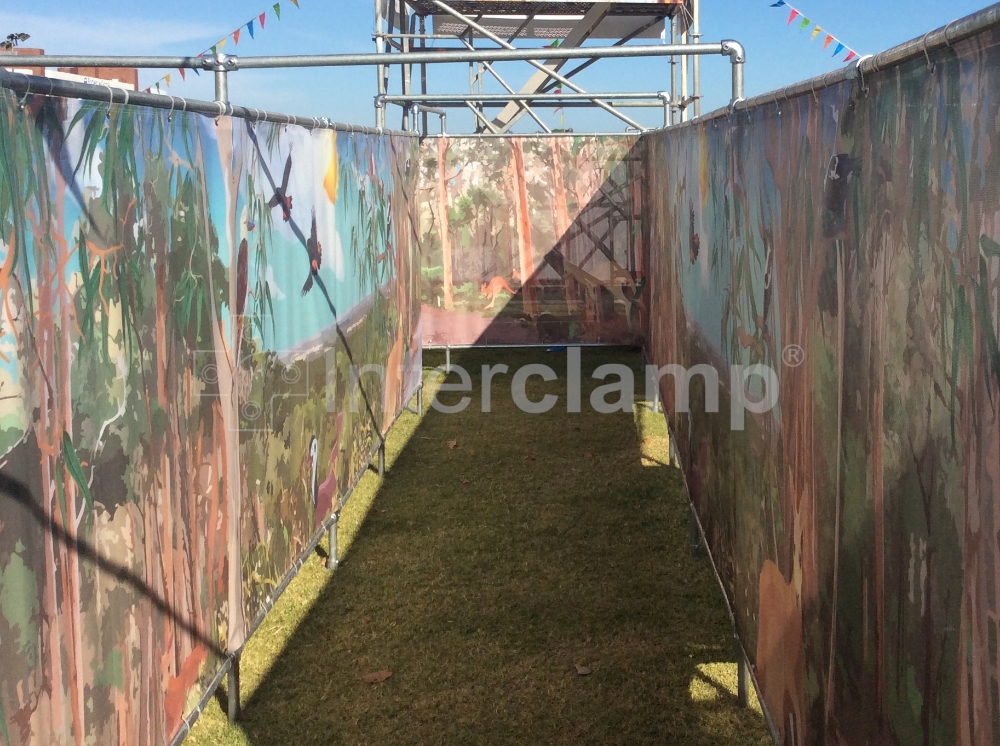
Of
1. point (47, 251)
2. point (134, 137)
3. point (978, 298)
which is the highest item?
point (134, 137)

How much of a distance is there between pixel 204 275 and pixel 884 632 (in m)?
2.36

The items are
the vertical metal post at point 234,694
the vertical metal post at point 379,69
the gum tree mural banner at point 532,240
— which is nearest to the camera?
the vertical metal post at point 234,694

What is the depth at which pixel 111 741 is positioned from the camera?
277cm

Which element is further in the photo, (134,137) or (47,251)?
(134,137)

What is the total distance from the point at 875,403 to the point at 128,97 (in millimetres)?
2064

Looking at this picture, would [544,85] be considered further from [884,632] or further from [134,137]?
[884,632]

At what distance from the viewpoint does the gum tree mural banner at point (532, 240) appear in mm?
10203

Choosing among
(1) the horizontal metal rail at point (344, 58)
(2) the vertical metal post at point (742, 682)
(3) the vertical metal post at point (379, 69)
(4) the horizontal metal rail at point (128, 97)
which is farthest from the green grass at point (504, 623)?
(3) the vertical metal post at point (379, 69)

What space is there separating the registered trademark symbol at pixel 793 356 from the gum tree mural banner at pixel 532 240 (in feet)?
23.7

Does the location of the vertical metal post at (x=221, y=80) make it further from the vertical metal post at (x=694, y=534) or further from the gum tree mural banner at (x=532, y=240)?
the gum tree mural banner at (x=532, y=240)

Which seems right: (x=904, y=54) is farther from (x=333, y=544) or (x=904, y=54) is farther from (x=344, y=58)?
(x=333, y=544)

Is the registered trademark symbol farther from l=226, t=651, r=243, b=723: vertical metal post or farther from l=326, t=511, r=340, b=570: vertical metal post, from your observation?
l=326, t=511, r=340, b=570: vertical metal post

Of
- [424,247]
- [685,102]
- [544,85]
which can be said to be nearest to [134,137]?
[685,102]

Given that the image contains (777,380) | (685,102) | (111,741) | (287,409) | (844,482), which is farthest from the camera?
(685,102)
